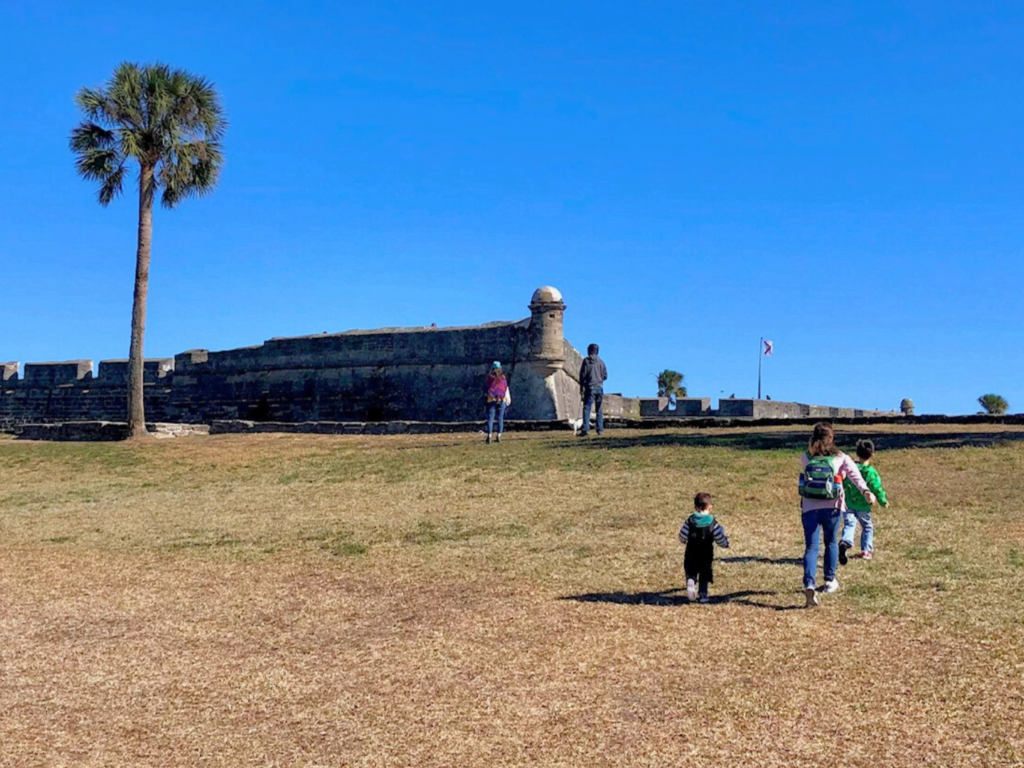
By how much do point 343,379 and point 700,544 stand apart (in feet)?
78.9

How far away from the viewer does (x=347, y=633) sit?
8289 millimetres

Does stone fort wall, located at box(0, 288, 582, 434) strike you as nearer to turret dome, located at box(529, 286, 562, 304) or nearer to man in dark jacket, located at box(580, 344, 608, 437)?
turret dome, located at box(529, 286, 562, 304)

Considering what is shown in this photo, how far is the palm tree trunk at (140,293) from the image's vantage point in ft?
90.5

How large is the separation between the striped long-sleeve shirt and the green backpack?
2.33 feet

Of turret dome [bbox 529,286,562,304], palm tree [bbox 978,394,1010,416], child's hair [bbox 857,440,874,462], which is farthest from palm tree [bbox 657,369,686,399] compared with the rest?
child's hair [bbox 857,440,874,462]

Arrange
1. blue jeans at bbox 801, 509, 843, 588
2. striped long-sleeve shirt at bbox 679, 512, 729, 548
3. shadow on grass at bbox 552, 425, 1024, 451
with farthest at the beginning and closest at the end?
shadow on grass at bbox 552, 425, 1024, 451 < striped long-sleeve shirt at bbox 679, 512, 729, 548 < blue jeans at bbox 801, 509, 843, 588

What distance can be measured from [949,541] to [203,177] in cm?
2427

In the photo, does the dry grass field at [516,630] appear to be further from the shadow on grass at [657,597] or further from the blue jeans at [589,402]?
the blue jeans at [589,402]

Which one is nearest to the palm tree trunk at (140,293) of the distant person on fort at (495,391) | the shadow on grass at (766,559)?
the distant person on fort at (495,391)

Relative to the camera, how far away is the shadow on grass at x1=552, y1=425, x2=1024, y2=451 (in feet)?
57.3

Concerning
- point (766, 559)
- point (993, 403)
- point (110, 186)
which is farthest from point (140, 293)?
point (993, 403)

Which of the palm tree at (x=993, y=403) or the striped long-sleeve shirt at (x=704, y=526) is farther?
the palm tree at (x=993, y=403)

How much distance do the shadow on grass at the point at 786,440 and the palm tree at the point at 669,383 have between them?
34856 mm

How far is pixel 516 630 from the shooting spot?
7938mm
